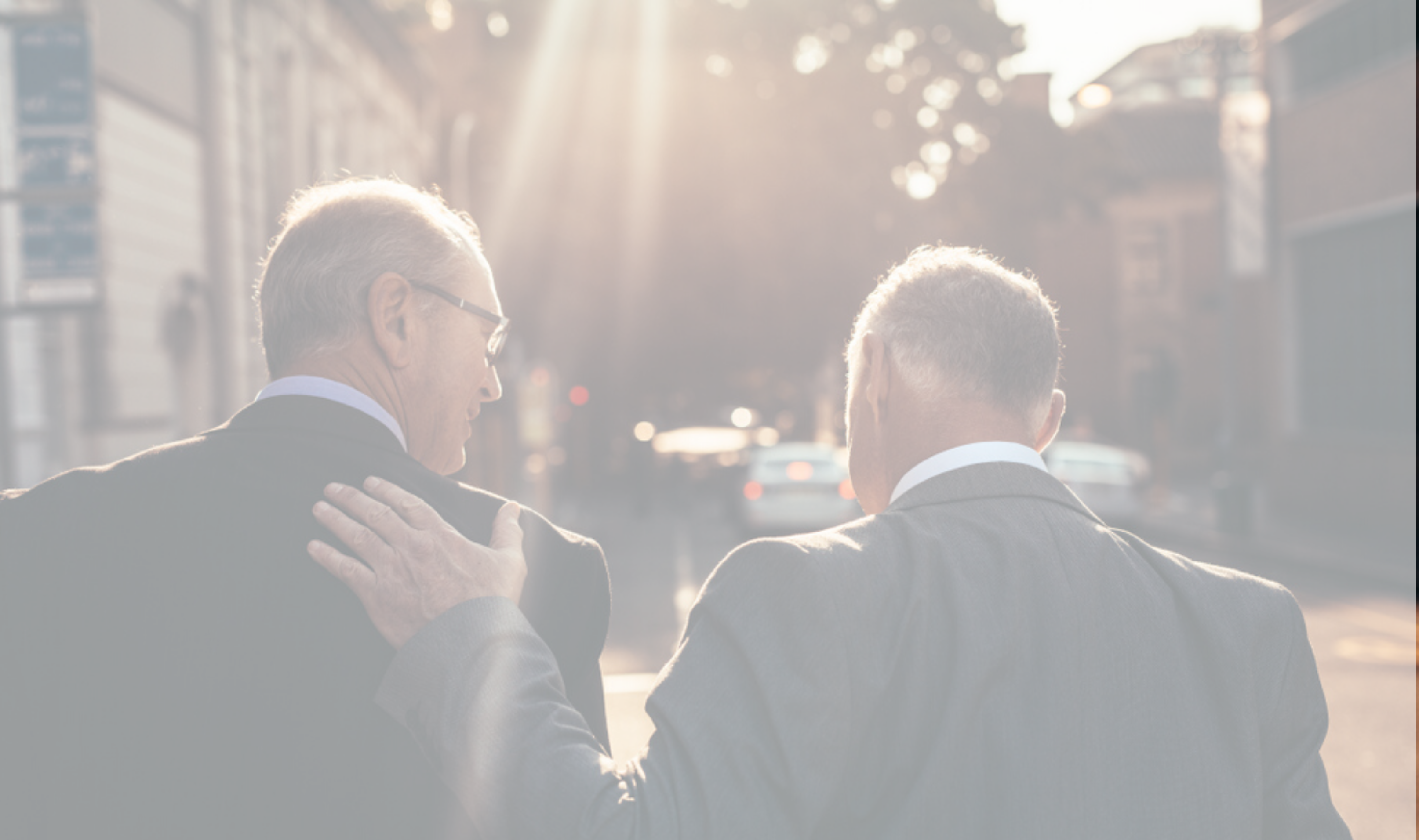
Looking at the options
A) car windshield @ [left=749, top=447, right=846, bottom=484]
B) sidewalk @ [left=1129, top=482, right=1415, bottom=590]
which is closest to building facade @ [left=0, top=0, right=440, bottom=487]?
car windshield @ [left=749, top=447, right=846, bottom=484]

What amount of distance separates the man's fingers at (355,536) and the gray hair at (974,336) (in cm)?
79

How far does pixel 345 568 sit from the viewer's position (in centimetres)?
192

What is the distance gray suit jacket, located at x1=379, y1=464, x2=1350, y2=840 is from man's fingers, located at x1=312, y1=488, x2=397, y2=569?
0.12m

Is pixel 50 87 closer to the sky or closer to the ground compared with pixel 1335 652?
closer to the sky

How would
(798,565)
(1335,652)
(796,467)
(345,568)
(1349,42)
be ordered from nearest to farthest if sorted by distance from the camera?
(798,565) < (345,568) < (1335,652) < (1349,42) < (796,467)

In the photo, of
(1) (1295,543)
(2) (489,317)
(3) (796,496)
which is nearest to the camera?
(2) (489,317)

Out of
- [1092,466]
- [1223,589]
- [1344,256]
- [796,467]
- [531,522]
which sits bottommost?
[1092,466]

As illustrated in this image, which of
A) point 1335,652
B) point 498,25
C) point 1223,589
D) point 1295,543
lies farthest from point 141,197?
point 498,25

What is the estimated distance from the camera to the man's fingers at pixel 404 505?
1.99 m

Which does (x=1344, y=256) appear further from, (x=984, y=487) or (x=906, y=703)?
(x=906, y=703)

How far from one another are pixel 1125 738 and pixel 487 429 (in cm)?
2124

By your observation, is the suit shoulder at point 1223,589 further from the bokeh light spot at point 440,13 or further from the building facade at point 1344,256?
the bokeh light spot at point 440,13

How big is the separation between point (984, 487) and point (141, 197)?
12.8 m

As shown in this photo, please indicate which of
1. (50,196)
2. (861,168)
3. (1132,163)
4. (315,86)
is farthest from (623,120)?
(50,196)
